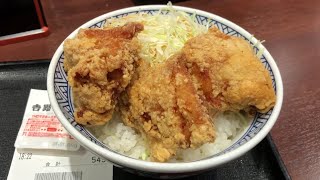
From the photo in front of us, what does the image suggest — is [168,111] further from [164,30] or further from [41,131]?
[41,131]

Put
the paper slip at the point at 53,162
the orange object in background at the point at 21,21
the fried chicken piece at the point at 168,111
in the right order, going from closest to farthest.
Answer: the fried chicken piece at the point at 168,111, the paper slip at the point at 53,162, the orange object in background at the point at 21,21

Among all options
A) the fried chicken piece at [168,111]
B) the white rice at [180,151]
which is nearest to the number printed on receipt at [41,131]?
the white rice at [180,151]

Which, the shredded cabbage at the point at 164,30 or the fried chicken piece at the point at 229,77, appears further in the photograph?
the shredded cabbage at the point at 164,30

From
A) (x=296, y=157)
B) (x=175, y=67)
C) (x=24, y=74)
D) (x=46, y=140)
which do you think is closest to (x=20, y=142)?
(x=46, y=140)

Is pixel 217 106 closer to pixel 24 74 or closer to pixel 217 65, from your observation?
pixel 217 65

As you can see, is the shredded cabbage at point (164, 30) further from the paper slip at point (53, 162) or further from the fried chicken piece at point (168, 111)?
the paper slip at point (53, 162)

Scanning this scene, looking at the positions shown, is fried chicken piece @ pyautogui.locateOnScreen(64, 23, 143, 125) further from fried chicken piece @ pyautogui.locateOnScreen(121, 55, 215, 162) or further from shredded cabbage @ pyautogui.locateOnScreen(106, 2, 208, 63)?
shredded cabbage @ pyautogui.locateOnScreen(106, 2, 208, 63)

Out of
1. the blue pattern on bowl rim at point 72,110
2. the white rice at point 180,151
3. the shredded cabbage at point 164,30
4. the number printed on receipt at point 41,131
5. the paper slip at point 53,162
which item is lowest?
the paper slip at point 53,162
